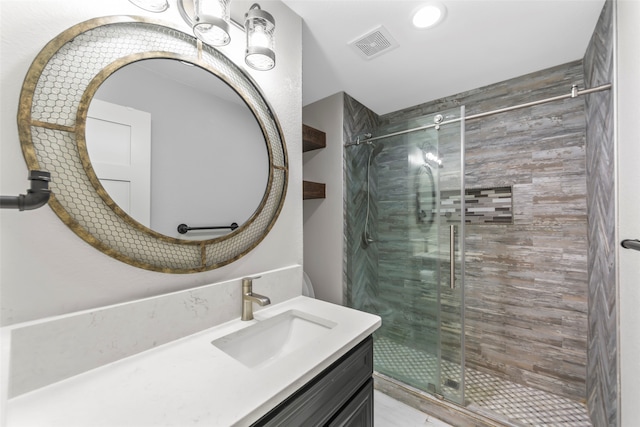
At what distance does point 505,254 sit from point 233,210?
2.05 metres

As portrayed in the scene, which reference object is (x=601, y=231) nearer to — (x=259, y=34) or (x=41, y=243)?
(x=259, y=34)

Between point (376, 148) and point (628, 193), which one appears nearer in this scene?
point (628, 193)

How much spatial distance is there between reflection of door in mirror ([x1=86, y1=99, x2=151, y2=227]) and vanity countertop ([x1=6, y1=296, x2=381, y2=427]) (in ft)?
1.42

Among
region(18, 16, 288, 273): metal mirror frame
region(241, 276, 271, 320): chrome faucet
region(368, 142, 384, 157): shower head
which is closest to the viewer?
region(18, 16, 288, 273): metal mirror frame

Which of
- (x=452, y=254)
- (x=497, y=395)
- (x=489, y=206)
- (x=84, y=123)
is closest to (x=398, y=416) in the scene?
(x=497, y=395)

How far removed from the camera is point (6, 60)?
0.60m

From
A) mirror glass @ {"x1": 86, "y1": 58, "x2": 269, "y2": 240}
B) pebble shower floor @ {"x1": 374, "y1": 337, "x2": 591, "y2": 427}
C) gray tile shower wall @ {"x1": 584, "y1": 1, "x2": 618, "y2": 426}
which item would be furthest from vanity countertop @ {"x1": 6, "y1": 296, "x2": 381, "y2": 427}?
gray tile shower wall @ {"x1": 584, "y1": 1, "x2": 618, "y2": 426}

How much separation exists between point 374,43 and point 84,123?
59.7 inches

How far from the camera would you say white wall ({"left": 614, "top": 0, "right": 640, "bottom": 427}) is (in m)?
0.92

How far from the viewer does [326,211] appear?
2.17 m

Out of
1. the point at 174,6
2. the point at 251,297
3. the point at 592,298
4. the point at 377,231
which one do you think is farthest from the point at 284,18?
the point at 592,298

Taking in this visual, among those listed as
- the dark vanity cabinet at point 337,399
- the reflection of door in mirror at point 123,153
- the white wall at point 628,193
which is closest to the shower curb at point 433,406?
the white wall at point 628,193

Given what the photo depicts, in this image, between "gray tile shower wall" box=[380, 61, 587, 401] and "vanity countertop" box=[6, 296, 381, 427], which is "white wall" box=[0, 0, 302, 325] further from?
"gray tile shower wall" box=[380, 61, 587, 401]

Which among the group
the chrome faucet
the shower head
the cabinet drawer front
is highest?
the shower head
